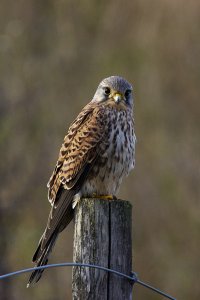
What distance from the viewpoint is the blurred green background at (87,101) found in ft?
25.1

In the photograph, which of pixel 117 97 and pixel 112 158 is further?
pixel 117 97

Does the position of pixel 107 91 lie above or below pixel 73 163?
above

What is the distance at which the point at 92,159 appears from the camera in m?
4.54

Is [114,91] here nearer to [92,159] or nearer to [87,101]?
[92,159]

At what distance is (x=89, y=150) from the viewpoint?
4535 mm

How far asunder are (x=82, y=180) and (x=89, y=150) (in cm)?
17

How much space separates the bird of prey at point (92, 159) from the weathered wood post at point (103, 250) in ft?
2.77

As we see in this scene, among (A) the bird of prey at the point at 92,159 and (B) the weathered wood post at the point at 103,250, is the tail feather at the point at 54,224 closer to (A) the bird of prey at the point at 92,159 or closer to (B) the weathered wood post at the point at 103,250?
(A) the bird of prey at the point at 92,159

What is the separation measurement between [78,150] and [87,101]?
4.14 metres

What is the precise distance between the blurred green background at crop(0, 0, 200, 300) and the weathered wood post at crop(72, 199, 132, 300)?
3.72m

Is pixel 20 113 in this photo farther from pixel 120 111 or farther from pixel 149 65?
pixel 120 111

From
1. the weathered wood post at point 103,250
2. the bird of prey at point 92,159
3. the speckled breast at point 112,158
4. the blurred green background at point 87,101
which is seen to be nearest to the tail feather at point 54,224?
the bird of prey at point 92,159

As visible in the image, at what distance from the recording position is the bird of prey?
446 cm

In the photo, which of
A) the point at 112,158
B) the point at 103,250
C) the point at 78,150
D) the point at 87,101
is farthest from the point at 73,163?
the point at 87,101
